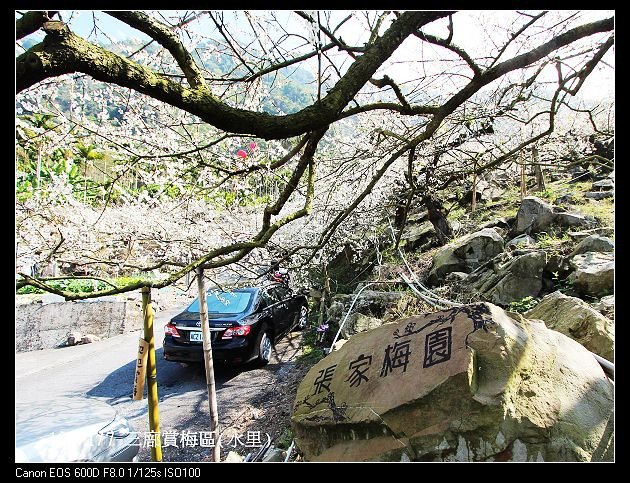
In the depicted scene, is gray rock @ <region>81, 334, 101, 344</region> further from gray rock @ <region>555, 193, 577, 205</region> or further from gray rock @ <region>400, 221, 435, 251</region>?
gray rock @ <region>555, 193, 577, 205</region>

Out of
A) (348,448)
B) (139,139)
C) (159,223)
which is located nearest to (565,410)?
(348,448)

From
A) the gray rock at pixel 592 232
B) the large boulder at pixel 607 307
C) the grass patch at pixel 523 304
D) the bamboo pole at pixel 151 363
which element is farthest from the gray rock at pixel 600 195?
the bamboo pole at pixel 151 363

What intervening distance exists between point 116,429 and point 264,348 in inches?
129

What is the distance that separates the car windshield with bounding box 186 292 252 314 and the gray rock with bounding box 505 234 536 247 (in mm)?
4219

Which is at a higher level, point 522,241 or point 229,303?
point 522,241

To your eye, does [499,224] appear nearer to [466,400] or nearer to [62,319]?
[466,400]

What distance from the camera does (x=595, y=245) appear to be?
15.5 ft

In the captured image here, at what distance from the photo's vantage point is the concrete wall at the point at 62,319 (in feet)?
27.6

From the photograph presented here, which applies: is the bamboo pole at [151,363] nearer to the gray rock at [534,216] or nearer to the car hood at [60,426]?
the car hood at [60,426]

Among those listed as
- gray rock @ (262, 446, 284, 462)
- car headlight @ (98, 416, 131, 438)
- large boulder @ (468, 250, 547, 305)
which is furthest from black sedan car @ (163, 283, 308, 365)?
large boulder @ (468, 250, 547, 305)

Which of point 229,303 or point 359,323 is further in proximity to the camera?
point 229,303

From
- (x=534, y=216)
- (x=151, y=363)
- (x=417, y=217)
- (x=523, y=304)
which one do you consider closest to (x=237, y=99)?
(x=151, y=363)

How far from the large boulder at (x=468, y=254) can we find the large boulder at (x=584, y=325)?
280 cm

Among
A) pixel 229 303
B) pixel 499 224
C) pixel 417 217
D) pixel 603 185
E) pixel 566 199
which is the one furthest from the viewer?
pixel 417 217
